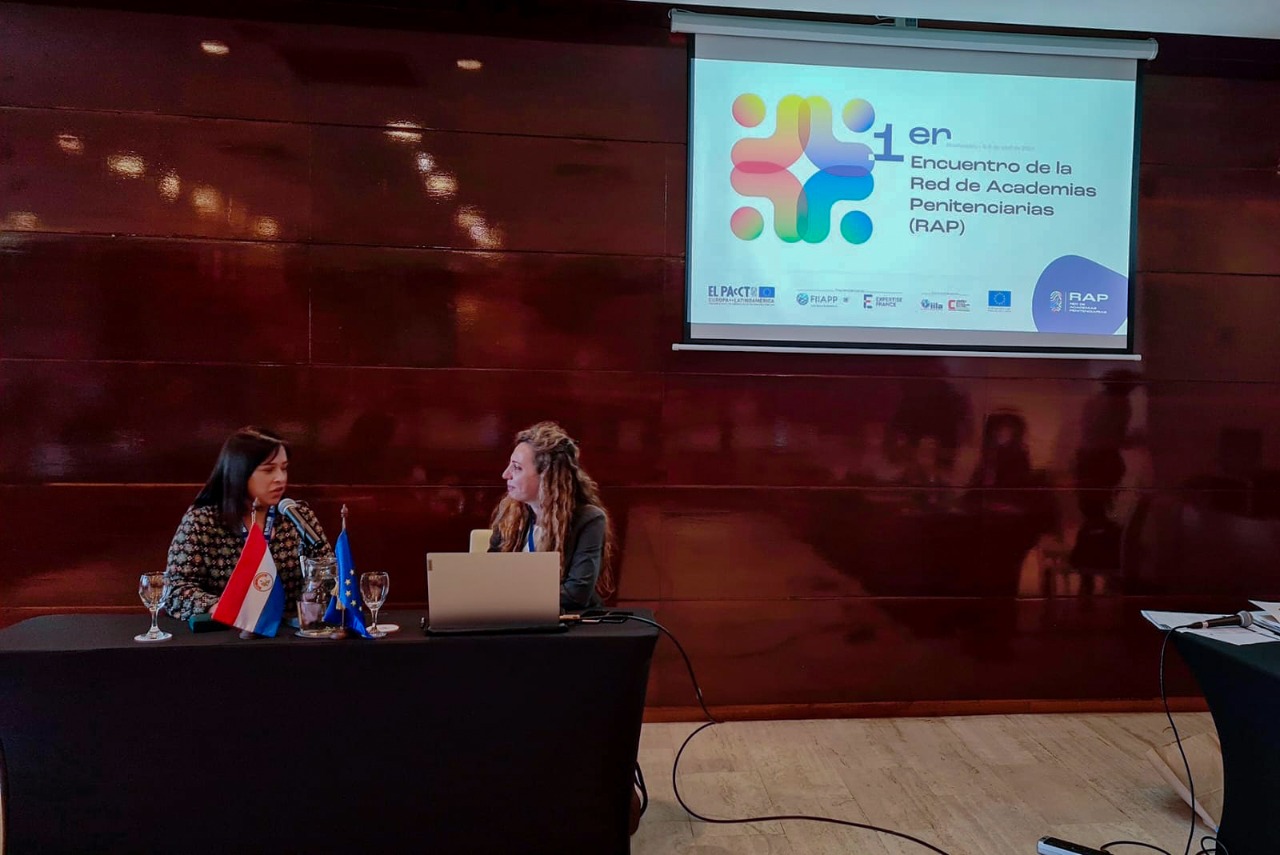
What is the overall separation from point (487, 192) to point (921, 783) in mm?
2915

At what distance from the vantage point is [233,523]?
2553 millimetres

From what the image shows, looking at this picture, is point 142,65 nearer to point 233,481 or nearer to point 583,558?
point 233,481

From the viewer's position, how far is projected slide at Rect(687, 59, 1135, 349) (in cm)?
359

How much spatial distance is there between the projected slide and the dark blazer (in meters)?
1.15

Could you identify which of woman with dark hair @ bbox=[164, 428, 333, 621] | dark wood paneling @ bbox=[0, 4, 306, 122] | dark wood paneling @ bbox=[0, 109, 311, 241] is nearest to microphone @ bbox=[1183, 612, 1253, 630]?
woman with dark hair @ bbox=[164, 428, 333, 621]

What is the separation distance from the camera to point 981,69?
3648 mm

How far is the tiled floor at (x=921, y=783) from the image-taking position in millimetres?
2600

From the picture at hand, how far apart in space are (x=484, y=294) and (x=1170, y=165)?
3.18 meters

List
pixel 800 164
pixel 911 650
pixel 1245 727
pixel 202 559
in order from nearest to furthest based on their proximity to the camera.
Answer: pixel 1245 727 → pixel 202 559 → pixel 800 164 → pixel 911 650

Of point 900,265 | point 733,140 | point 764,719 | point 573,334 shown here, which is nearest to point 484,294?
point 573,334

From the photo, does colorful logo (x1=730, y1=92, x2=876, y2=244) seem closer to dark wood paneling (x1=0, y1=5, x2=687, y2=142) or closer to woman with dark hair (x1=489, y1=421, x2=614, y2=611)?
dark wood paneling (x1=0, y1=5, x2=687, y2=142)

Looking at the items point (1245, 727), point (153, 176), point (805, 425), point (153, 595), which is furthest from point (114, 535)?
point (1245, 727)

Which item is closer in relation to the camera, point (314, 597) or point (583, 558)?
point (314, 597)

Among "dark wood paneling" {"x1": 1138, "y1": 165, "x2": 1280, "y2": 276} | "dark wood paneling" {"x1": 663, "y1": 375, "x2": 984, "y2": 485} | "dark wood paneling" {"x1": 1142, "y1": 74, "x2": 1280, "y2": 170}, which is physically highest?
"dark wood paneling" {"x1": 1142, "y1": 74, "x2": 1280, "y2": 170}
